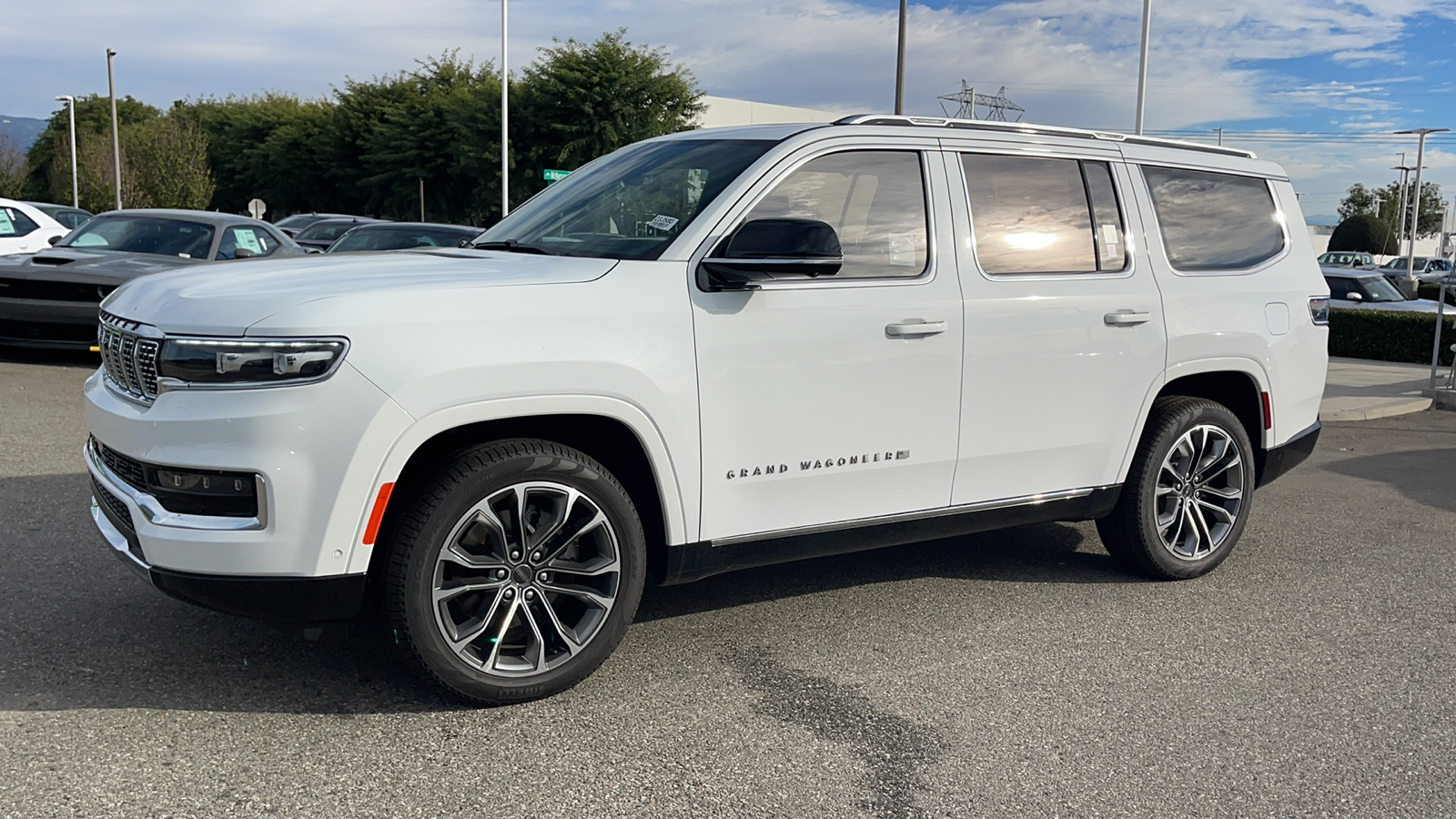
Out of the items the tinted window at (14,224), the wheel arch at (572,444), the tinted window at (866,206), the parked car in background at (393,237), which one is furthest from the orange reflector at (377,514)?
the tinted window at (14,224)

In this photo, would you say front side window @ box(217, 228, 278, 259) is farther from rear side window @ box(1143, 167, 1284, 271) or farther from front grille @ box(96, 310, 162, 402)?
rear side window @ box(1143, 167, 1284, 271)

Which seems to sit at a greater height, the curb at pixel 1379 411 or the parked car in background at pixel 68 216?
the parked car in background at pixel 68 216

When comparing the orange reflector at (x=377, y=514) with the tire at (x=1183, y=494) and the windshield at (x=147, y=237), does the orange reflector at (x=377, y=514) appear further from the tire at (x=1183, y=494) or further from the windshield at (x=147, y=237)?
the windshield at (x=147, y=237)

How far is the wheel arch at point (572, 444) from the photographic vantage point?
11.4 feet

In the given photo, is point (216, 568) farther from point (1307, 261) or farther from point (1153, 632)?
point (1307, 261)

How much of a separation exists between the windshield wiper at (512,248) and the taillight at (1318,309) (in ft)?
12.5

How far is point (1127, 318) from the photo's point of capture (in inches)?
198

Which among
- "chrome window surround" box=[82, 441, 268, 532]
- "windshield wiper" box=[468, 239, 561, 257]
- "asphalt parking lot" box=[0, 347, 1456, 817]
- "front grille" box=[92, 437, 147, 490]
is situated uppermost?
"windshield wiper" box=[468, 239, 561, 257]

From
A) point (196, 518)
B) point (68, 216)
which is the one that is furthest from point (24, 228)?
point (196, 518)

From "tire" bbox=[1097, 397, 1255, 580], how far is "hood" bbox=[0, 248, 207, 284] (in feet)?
27.2

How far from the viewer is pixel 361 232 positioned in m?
13.7

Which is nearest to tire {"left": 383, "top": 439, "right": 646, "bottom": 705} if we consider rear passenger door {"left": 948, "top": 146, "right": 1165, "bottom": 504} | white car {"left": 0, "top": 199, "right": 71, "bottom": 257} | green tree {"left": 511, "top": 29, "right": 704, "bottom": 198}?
rear passenger door {"left": 948, "top": 146, "right": 1165, "bottom": 504}

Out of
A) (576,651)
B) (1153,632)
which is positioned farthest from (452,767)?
(1153,632)

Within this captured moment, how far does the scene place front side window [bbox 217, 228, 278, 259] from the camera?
1126 centimetres
